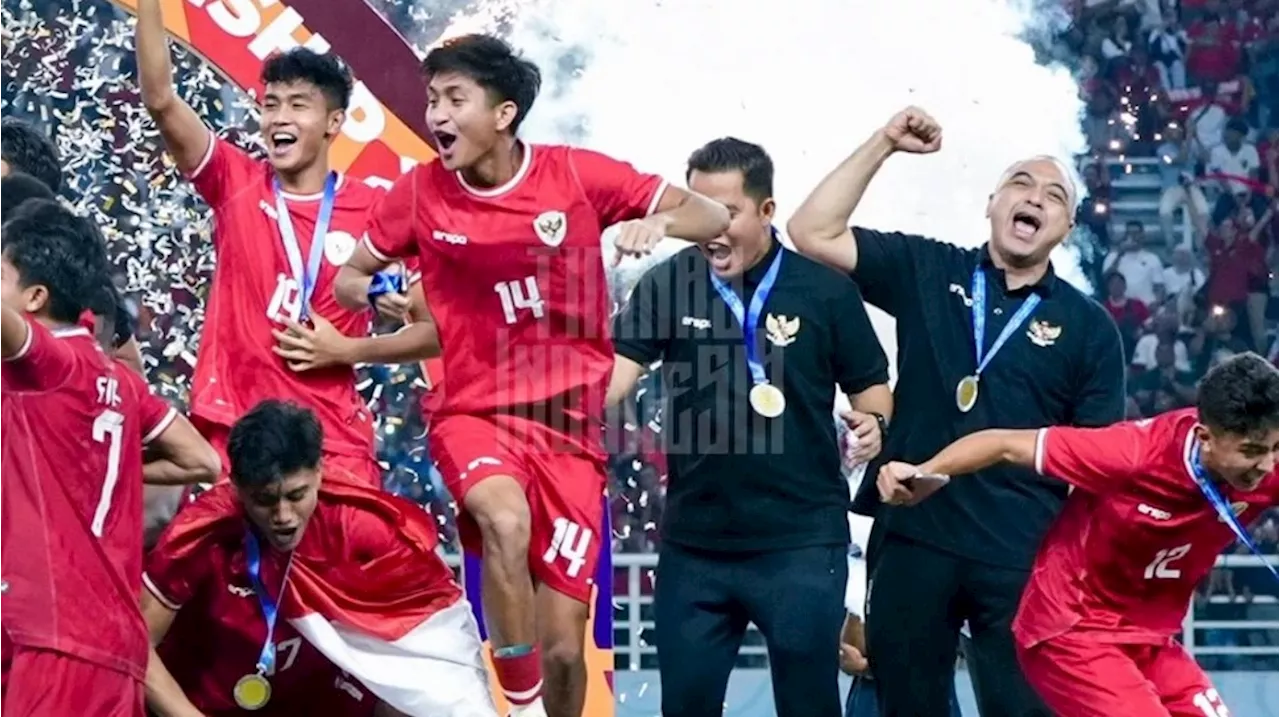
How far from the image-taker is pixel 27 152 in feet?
20.6

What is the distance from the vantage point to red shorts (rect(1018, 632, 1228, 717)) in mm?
5301

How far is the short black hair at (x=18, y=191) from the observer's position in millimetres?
5633

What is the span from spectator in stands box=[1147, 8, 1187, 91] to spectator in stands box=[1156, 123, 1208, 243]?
0.16 meters

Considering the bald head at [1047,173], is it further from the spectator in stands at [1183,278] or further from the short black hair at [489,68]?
A: the spectator in stands at [1183,278]

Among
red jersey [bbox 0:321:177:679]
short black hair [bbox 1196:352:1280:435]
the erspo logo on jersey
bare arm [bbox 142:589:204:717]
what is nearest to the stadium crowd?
the erspo logo on jersey

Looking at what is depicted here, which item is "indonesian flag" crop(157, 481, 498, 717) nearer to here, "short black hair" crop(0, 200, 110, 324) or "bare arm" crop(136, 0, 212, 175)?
"short black hair" crop(0, 200, 110, 324)

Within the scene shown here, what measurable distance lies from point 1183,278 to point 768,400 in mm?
3015

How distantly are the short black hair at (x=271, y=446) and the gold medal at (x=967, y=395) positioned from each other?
1.54 metres

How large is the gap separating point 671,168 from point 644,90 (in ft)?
0.88

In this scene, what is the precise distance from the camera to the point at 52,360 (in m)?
4.65

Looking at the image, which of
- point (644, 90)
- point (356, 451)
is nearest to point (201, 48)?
point (644, 90)

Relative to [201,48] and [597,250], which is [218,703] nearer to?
[597,250]

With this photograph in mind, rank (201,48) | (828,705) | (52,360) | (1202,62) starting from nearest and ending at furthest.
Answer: (52,360) < (828,705) < (201,48) < (1202,62)

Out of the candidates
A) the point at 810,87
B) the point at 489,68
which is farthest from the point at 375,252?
the point at 810,87
